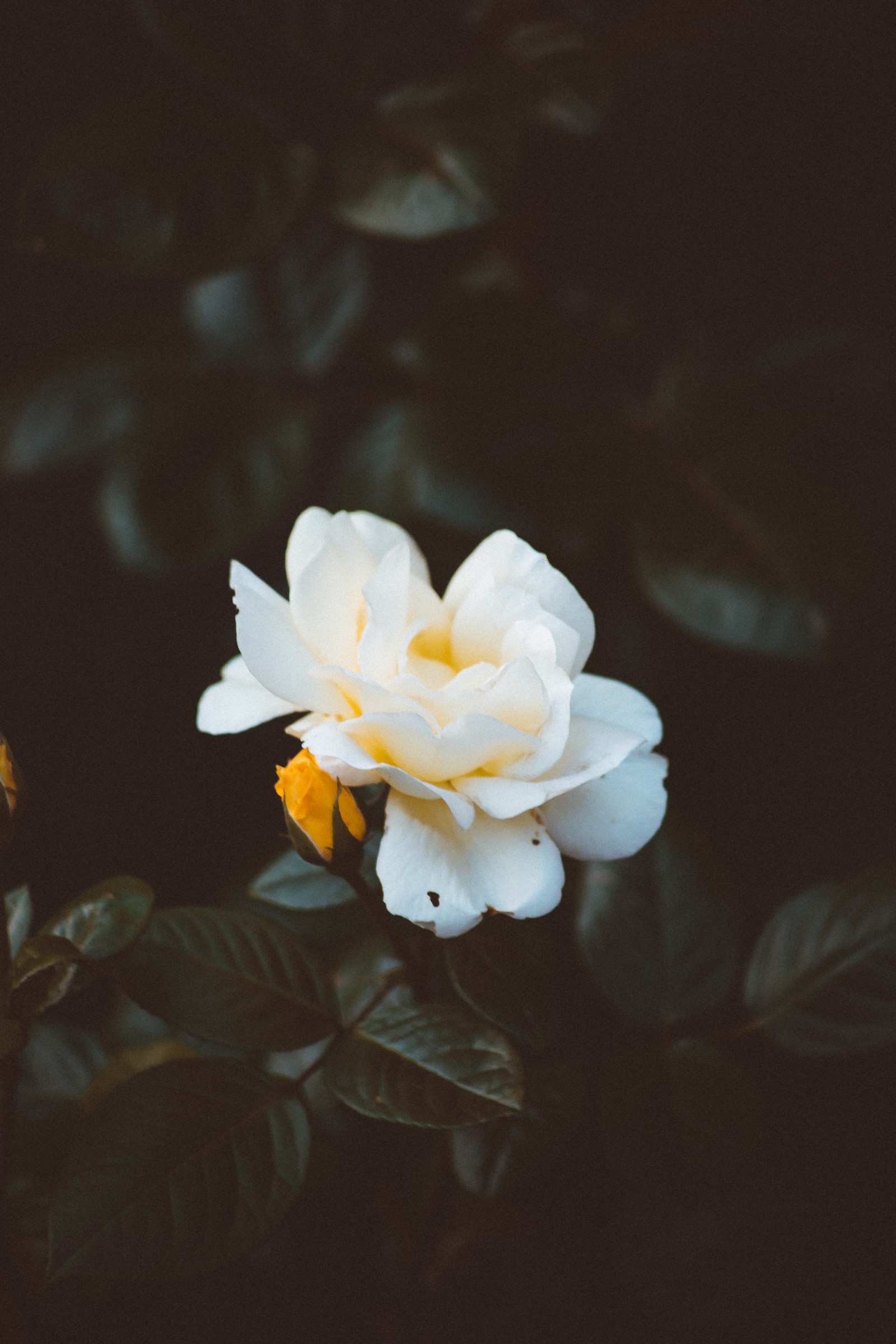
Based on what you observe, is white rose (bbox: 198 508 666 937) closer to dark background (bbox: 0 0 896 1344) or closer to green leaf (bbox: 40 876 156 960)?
green leaf (bbox: 40 876 156 960)

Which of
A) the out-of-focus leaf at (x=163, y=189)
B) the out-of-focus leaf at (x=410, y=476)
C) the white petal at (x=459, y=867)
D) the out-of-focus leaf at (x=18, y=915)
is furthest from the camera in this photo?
the out-of-focus leaf at (x=410, y=476)

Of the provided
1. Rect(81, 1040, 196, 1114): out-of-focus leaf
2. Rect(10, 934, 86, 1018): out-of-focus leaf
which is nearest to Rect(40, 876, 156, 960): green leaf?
Rect(10, 934, 86, 1018): out-of-focus leaf

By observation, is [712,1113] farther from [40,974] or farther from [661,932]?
[40,974]

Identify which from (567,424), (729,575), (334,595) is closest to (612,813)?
(334,595)

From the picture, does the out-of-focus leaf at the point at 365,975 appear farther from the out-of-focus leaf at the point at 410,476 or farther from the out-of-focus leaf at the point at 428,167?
the out-of-focus leaf at the point at 428,167

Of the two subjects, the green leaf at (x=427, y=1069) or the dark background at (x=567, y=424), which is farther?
the dark background at (x=567, y=424)

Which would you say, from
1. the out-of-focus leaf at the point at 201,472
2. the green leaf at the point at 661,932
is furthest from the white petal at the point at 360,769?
the out-of-focus leaf at the point at 201,472

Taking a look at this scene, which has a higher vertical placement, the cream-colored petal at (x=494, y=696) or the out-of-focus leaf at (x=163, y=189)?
the out-of-focus leaf at (x=163, y=189)

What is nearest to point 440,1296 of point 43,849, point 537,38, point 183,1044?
point 183,1044
